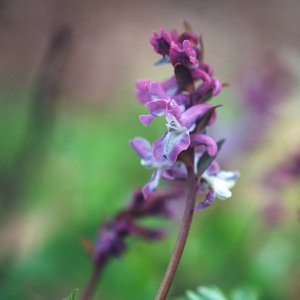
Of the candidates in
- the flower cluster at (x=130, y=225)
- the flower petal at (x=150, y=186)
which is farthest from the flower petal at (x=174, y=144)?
the flower cluster at (x=130, y=225)

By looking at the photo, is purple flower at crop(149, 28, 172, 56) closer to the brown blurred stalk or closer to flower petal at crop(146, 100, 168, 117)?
flower petal at crop(146, 100, 168, 117)

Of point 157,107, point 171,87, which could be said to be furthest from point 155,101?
point 171,87

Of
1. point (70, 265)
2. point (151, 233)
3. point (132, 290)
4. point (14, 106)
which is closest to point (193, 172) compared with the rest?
point (151, 233)

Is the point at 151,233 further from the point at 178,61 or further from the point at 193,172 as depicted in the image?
the point at 178,61

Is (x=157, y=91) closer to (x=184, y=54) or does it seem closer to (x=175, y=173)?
(x=184, y=54)

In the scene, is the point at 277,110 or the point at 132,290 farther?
the point at 277,110

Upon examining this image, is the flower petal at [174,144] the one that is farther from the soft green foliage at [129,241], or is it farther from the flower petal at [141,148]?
the soft green foliage at [129,241]

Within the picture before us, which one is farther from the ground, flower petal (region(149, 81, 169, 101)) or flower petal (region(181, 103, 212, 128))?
flower petal (region(149, 81, 169, 101))

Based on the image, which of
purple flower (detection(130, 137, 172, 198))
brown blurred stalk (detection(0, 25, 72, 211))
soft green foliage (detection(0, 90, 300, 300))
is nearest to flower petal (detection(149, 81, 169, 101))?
purple flower (detection(130, 137, 172, 198))
